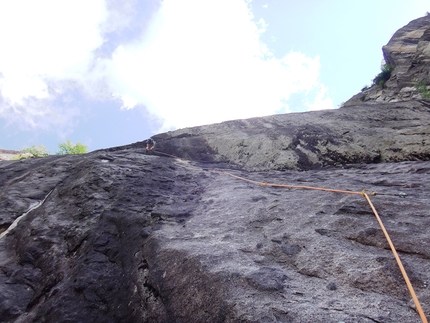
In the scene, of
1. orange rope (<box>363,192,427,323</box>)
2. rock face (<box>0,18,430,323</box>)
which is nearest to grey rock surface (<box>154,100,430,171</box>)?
rock face (<box>0,18,430,323</box>)

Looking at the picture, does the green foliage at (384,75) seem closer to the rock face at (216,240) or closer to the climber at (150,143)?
the rock face at (216,240)

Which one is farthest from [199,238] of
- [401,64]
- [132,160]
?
[401,64]

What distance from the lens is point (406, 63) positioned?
17.9m

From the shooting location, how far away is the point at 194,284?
2381 mm

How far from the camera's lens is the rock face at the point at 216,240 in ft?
6.97

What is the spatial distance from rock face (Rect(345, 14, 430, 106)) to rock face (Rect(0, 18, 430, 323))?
459 inches

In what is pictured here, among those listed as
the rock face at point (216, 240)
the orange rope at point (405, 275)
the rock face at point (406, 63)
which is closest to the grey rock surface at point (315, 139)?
the rock face at point (216, 240)

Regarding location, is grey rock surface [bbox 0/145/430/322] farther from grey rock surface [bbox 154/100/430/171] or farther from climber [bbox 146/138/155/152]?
climber [bbox 146/138/155/152]

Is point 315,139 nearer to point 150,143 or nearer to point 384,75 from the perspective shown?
point 150,143

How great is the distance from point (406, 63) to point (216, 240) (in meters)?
19.4

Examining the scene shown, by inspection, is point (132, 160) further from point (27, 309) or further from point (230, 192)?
point (27, 309)

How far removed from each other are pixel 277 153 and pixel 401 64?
15.9 metres

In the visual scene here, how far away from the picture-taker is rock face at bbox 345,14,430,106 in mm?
15305

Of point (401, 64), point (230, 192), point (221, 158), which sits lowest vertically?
point (230, 192)
